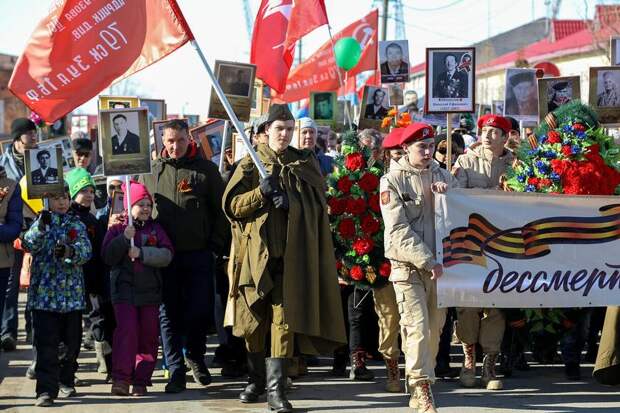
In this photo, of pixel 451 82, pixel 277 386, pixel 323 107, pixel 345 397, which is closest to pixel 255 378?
pixel 277 386

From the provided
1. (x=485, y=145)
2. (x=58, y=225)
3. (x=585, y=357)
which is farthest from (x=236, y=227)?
(x=585, y=357)

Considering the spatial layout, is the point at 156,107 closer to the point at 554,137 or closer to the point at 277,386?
the point at 554,137

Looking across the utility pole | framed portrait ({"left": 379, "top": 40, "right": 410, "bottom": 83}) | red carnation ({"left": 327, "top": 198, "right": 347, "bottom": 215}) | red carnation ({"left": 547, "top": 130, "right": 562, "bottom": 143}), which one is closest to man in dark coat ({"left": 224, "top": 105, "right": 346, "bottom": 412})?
red carnation ({"left": 327, "top": 198, "right": 347, "bottom": 215})

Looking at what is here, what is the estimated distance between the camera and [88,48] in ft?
29.4

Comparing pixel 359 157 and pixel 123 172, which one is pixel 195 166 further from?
pixel 359 157

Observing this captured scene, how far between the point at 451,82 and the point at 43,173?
12.8 feet

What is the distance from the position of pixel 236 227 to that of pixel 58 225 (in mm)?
1439

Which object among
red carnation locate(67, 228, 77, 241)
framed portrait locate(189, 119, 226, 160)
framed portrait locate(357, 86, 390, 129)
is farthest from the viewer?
framed portrait locate(357, 86, 390, 129)

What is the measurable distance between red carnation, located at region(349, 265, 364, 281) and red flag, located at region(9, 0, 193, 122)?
240cm

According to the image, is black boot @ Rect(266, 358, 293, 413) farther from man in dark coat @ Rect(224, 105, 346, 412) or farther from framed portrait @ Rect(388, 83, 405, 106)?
framed portrait @ Rect(388, 83, 405, 106)

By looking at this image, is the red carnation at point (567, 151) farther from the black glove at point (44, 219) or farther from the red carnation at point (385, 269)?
the black glove at point (44, 219)

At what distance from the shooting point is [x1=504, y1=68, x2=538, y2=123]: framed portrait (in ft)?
40.7

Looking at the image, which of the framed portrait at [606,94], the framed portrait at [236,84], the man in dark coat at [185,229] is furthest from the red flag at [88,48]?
the framed portrait at [606,94]

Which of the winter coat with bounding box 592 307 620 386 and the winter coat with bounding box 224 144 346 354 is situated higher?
the winter coat with bounding box 224 144 346 354
